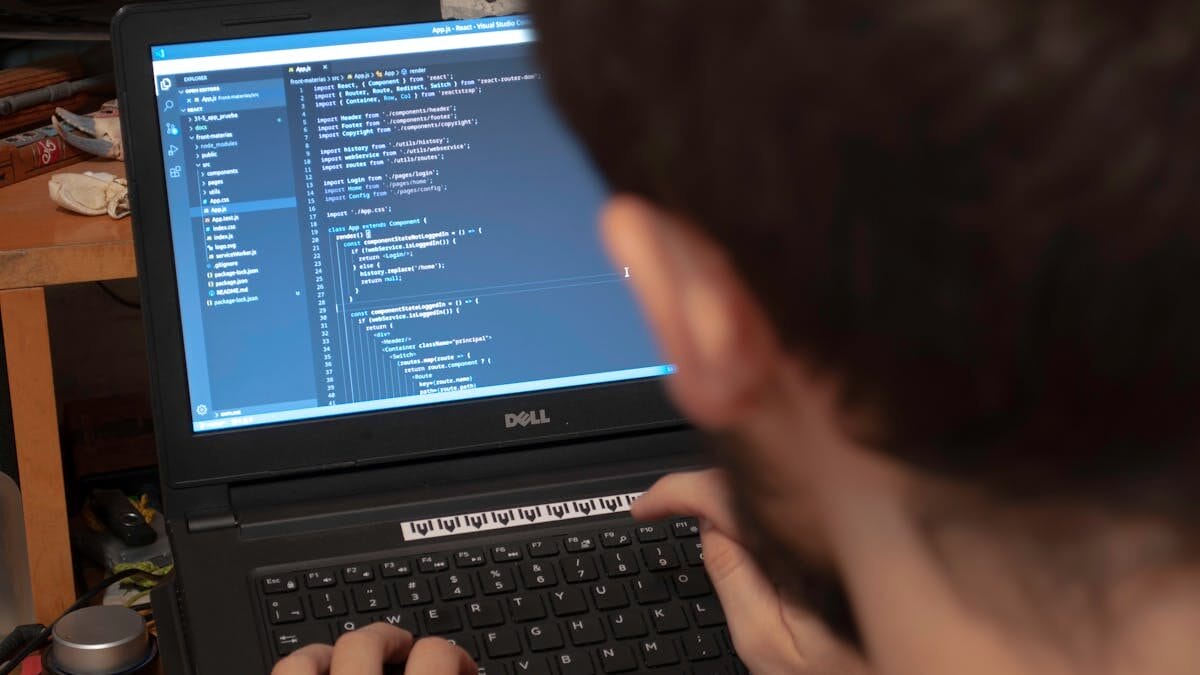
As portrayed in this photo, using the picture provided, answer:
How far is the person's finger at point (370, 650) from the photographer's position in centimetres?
58

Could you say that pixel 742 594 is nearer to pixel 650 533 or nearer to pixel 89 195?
pixel 650 533

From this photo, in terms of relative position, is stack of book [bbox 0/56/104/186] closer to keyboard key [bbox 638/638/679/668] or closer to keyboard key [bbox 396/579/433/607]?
keyboard key [bbox 396/579/433/607]

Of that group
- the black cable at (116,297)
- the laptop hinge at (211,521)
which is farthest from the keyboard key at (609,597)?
the black cable at (116,297)

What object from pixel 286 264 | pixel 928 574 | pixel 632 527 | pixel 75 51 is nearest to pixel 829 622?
pixel 928 574

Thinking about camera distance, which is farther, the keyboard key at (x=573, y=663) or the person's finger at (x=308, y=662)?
the keyboard key at (x=573, y=663)

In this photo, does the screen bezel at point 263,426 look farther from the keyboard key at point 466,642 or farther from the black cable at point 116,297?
the black cable at point 116,297

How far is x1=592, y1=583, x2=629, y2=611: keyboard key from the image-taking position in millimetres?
728

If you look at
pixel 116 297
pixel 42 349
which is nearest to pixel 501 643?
pixel 42 349

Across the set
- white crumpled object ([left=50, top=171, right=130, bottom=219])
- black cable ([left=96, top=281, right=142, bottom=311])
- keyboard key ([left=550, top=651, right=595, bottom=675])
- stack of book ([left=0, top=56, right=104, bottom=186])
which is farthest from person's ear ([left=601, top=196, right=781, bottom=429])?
black cable ([left=96, top=281, right=142, bottom=311])

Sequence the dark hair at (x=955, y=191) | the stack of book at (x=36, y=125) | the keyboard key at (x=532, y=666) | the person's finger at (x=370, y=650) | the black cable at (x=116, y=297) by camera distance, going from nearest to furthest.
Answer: the dark hair at (x=955, y=191) < the person's finger at (x=370, y=650) < the keyboard key at (x=532, y=666) < the stack of book at (x=36, y=125) < the black cable at (x=116, y=297)

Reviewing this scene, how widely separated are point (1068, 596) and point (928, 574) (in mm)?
33

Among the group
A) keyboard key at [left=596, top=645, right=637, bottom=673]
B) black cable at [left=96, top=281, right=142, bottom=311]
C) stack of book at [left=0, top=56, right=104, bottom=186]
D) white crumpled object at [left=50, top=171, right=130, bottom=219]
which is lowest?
keyboard key at [left=596, top=645, right=637, bottom=673]

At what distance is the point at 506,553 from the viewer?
0.76 m

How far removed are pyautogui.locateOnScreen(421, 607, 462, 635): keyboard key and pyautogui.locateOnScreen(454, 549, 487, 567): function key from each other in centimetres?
4
